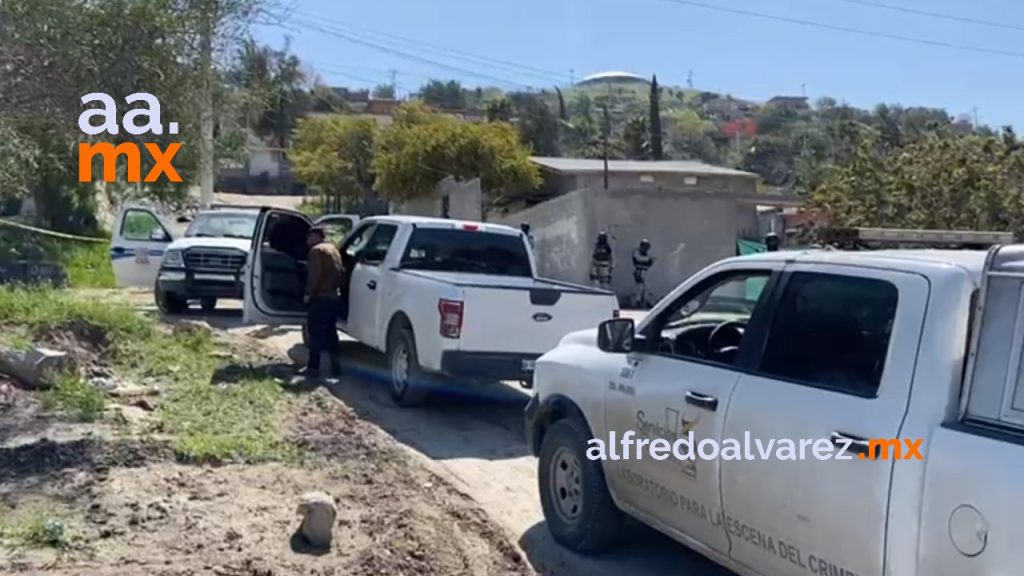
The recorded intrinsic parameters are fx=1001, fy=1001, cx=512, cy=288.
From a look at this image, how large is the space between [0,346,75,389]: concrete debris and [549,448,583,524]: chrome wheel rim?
17.8ft

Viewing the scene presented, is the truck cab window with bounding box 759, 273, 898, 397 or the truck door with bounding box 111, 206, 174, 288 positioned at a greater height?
the truck cab window with bounding box 759, 273, 898, 397

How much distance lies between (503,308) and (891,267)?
17.6ft

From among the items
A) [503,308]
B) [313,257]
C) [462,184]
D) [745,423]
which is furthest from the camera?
[462,184]

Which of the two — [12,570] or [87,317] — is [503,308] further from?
[87,317]

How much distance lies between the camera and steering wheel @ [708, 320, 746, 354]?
5.11m

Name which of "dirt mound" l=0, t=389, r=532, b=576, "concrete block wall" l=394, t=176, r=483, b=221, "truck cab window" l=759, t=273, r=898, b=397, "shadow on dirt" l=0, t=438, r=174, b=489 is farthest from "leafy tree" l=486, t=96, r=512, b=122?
"truck cab window" l=759, t=273, r=898, b=397

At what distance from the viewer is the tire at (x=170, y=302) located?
53.8 ft

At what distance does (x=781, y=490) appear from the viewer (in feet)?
13.3

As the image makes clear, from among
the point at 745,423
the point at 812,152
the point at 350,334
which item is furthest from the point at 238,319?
the point at 812,152

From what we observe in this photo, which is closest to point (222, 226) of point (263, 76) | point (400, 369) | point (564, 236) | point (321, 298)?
point (321, 298)

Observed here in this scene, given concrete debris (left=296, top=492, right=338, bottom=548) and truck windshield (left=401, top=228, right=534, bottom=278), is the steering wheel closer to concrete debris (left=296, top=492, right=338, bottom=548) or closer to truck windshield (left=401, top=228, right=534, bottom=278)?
concrete debris (left=296, top=492, right=338, bottom=548)

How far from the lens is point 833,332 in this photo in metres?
4.15

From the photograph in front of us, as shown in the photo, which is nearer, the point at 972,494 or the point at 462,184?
the point at 972,494

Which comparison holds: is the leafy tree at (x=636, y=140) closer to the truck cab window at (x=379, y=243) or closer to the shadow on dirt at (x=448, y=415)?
the truck cab window at (x=379, y=243)
